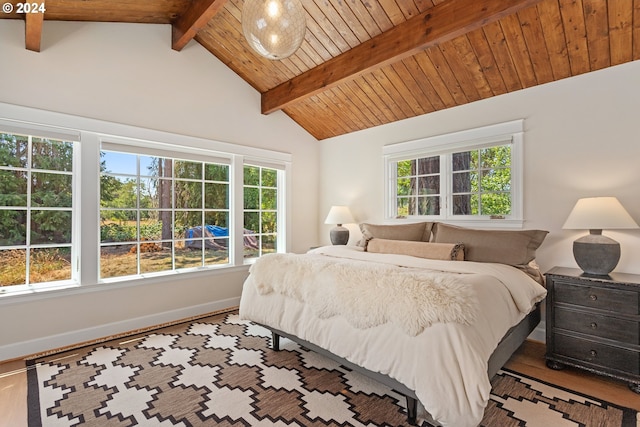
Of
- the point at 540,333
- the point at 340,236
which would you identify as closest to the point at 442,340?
the point at 540,333

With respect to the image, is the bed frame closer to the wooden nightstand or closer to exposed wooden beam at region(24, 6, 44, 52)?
the wooden nightstand

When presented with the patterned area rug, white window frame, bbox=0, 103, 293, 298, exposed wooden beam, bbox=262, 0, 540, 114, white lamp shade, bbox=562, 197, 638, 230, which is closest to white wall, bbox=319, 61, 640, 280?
white lamp shade, bbox=562, 197, 638, 230

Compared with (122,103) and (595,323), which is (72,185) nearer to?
(122,103)

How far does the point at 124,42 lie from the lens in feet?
10.3

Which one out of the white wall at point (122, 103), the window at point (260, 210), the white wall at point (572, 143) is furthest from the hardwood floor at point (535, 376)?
the window at point (260, 210)

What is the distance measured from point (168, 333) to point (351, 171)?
3036 millimetres

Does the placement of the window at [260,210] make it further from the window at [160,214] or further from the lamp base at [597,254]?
the lamp base at [597,254]

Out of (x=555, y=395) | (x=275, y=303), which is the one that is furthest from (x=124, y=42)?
(x=555, y=395)

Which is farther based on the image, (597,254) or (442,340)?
(597,254)

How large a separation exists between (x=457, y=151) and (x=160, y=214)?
3394 mm

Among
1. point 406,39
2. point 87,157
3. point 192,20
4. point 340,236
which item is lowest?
point 340,236

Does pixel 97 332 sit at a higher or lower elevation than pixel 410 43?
lower

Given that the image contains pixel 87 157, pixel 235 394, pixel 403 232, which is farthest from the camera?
pixel 403 232

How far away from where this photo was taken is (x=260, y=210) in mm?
4395
